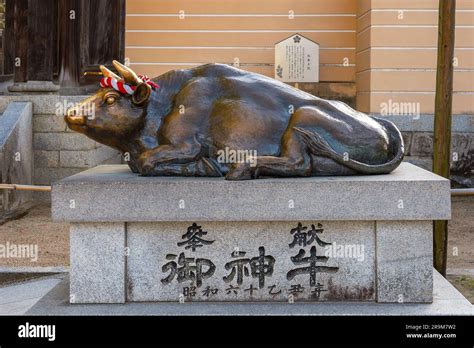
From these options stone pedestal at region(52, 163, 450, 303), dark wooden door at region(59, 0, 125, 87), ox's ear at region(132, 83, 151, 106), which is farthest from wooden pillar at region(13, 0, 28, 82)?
stone pedestal at region(52, 163, 450, 303)

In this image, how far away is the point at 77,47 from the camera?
11.7 m

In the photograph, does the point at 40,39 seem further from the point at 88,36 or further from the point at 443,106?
the point at 443,106

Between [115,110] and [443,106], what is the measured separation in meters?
3.03

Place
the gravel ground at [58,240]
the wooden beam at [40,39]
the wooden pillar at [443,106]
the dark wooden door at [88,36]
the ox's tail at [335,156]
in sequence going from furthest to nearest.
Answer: the dark wooden door at [88,36] → the wooden beam at [40,39] → the gravel ground at [58,240] → the wooden pillar at [443,106] → the ox's tail at [335,156]

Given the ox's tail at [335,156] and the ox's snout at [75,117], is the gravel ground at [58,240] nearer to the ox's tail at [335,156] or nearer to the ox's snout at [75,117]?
the ox's tail at [335,156]

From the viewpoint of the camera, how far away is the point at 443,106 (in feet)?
19.9

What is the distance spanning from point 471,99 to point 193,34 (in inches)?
212

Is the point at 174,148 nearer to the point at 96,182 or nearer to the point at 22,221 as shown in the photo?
the point at 96,182

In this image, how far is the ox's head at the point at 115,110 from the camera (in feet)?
14.4

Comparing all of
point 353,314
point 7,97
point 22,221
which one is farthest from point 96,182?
point 7,97

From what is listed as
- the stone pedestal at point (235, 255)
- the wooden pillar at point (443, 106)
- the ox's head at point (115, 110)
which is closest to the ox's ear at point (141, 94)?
the ox's head at point (115, 110)

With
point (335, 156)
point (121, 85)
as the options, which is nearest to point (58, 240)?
point (121, 85)

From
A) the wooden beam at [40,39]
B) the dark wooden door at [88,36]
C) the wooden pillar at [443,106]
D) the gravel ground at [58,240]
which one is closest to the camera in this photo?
the wooden pillar at [443,106]

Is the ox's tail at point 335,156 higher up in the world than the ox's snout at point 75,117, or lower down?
lower down
